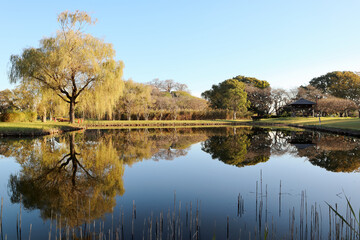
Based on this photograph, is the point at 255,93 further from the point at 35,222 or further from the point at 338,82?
the point at 35,222

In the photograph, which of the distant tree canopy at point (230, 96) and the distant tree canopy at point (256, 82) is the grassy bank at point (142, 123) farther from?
the distant tree canopy at point (256, 82)

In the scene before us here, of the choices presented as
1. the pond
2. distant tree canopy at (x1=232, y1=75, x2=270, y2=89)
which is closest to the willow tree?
the pond

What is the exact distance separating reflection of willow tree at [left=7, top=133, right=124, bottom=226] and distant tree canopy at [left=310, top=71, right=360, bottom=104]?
4945 centimetres

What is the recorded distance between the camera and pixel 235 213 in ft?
12.0

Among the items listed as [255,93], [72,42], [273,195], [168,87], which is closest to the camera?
[273,195]

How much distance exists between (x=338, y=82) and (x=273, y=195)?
53.1m

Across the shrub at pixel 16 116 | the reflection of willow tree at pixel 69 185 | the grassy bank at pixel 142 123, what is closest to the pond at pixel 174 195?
the reflection of willow tree at pixel 69 185

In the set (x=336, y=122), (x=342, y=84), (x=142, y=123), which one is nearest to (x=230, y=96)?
(x=142, y=123)

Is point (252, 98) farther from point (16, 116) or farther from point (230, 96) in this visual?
point (16, 116)

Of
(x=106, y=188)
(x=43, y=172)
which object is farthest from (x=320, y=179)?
(x=43, y=172)

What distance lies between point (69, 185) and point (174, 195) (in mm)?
2194

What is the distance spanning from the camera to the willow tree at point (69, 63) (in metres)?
18.7

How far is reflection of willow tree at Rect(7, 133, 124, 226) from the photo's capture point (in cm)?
368

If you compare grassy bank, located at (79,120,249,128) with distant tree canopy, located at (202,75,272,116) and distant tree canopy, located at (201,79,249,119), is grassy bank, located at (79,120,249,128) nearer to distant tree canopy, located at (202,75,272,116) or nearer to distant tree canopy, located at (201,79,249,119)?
distant tree canopy, located at (201,79,249,119)
